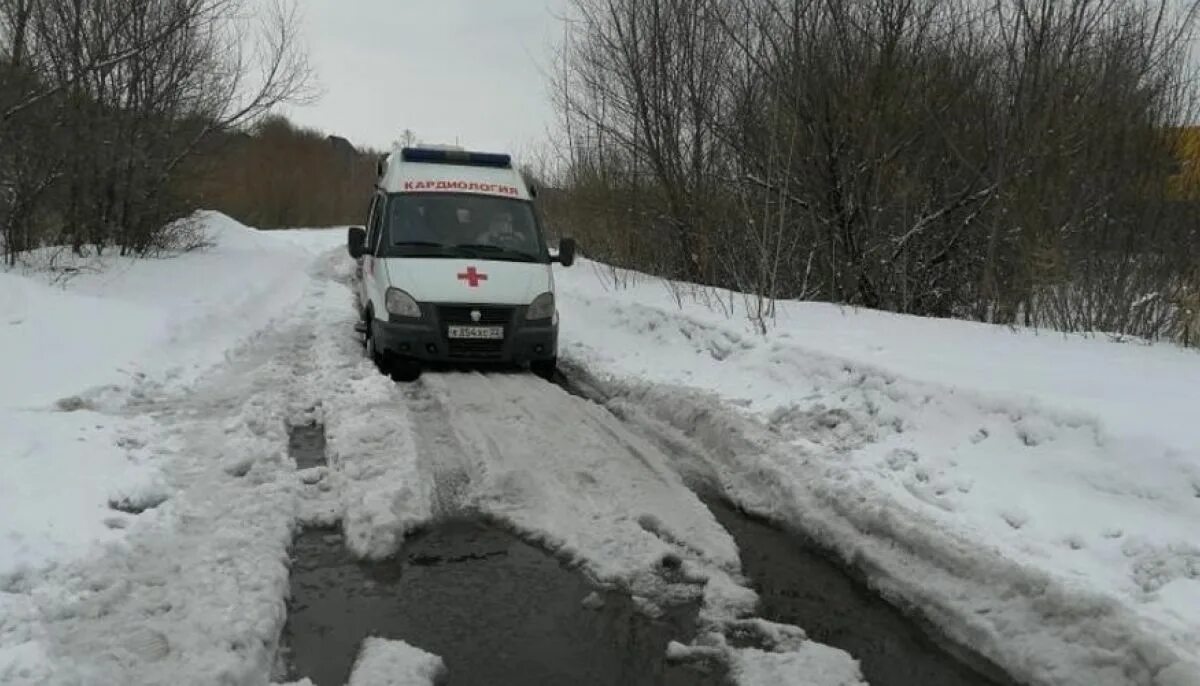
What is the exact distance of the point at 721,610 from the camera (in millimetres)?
4438

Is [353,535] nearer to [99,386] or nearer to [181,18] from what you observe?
[99,386]

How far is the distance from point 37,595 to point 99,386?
4150 millimetres

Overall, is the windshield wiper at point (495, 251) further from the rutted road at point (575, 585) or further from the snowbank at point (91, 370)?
the rutted road at point (575, 585)

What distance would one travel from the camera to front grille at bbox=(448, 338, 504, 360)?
927 cm

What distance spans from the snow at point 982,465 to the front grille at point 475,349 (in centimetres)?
131

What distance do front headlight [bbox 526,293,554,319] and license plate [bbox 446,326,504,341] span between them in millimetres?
376

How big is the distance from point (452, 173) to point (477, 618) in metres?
7.21

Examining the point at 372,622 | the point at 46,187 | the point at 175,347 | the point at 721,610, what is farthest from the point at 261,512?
the point at 46,187

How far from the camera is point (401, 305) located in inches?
360

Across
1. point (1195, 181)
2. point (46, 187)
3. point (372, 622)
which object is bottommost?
point (372, 622)

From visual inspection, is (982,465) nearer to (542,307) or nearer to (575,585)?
(575,585)

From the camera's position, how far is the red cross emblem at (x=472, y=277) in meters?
9.36

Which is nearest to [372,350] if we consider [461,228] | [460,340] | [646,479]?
[460,340]

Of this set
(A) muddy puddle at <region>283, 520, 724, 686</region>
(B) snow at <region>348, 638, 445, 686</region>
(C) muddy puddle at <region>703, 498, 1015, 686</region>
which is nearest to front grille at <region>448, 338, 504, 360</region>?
(A) muddy puddle at <region>283, 520, 724, 686</region>
